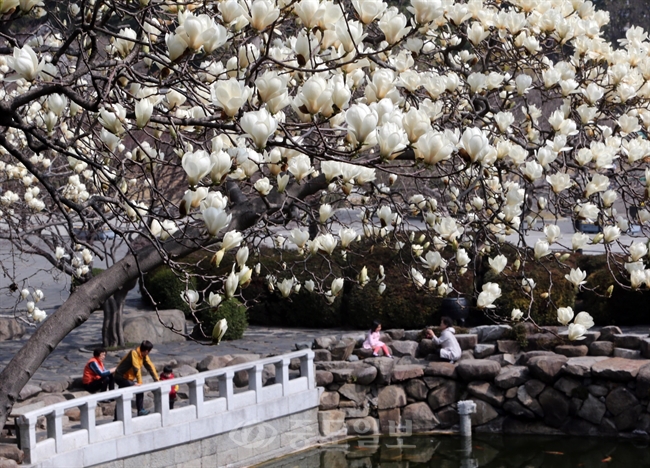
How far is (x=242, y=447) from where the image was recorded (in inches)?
398

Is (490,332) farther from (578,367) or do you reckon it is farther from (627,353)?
(627,353)

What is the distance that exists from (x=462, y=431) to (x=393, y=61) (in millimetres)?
6891

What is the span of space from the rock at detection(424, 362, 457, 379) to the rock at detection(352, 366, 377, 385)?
713 millimetres

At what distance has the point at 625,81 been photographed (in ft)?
18.7

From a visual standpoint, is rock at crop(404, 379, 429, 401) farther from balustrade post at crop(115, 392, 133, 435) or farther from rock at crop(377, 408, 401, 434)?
balustrade post at crop(115, 392, 133, 435)

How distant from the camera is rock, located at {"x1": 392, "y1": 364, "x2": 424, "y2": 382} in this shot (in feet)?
38.1

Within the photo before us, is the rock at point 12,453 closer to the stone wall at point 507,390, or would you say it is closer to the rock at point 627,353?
the stone wall at point 507,390

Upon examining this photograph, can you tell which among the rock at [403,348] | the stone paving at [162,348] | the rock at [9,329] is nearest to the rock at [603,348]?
the rock at [403,348]

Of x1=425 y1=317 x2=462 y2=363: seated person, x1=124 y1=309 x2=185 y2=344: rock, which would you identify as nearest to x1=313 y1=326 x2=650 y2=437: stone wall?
x1=425 y1=317 x2=462 y2=363: seated person

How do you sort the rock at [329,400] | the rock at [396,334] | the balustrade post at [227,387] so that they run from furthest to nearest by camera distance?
the rock at [396,334] < the rock at [329,400] < the balustrade post at [227,387]

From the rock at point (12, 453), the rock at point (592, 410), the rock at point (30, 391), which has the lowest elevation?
the rock at point (592, 410)

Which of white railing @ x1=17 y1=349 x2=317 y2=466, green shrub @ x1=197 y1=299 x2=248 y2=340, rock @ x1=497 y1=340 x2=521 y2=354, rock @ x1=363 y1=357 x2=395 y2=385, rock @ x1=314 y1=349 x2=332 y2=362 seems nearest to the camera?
white railing @ x1=17 y1=349 x2=317 y2=466

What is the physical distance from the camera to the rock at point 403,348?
40.8ft

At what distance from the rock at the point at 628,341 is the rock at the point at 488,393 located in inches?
65.1
